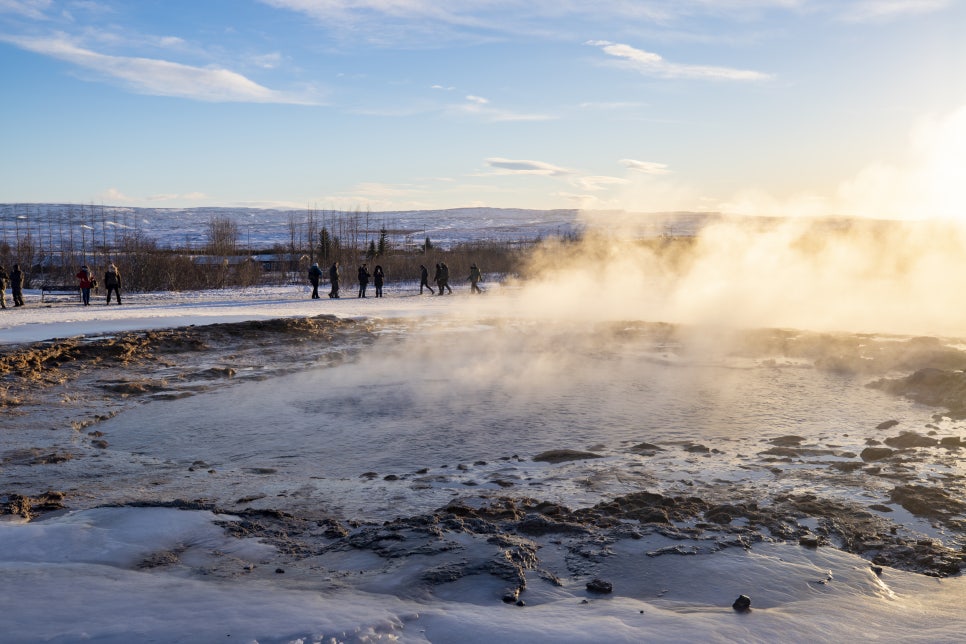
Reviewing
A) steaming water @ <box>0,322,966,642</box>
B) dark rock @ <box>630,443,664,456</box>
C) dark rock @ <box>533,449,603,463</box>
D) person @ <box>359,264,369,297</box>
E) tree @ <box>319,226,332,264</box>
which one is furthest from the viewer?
tree @ <box>319,226,332,264</box>

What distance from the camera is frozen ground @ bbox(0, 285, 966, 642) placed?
13.5ft

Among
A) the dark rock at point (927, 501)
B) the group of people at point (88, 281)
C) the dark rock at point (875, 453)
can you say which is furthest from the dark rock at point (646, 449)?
the group of people at point (88, 281)

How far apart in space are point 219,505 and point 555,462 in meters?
3.01

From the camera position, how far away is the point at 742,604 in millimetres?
4199

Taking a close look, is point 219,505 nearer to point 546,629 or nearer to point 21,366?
point 546,629

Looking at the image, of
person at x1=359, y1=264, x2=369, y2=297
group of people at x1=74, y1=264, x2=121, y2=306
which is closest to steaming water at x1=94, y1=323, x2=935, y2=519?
group of people at x1=74, y1=264, x2=121, y2=306

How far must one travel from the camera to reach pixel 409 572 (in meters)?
4.70

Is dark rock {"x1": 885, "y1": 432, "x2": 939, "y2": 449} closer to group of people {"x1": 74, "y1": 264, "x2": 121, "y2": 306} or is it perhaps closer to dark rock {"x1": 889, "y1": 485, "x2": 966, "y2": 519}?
dark rock {"x1": 889, "y1": 485, "x2": 966, "y2": 519}

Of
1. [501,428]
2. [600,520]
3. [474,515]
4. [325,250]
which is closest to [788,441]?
[501,428]

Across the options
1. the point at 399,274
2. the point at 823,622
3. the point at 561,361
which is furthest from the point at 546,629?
the point at 399,274

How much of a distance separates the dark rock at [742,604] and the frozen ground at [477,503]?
93 mm

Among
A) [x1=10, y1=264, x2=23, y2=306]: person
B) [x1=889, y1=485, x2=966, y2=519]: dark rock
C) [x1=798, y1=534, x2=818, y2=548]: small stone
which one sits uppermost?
[x1=10, y1=264, x2=23, y2=306]: person

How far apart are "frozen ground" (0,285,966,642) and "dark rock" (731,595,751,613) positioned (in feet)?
0.31

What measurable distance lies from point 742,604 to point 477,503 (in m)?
2.31
